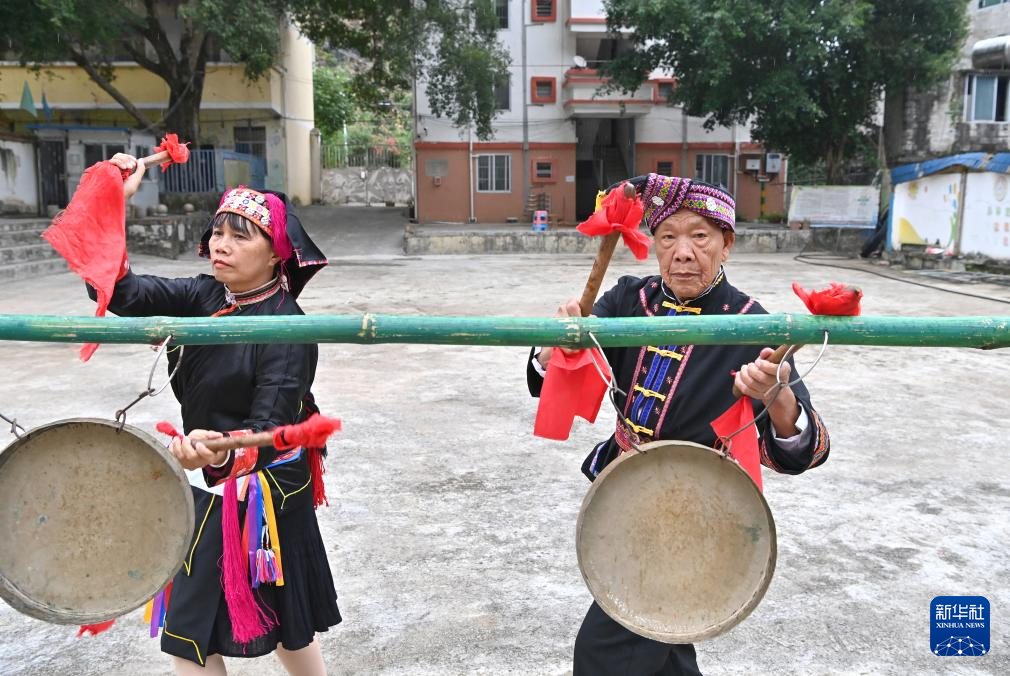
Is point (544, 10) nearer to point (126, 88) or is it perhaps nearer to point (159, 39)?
point (159, 39)

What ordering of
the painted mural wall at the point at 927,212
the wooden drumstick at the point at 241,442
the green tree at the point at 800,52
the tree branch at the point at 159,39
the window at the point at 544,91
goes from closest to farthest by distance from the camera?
1. the wooden drumstick at the point at 241,442
2. the painted mural wall at the point at 927,212
3. the green tree at the point at 800,52
4. the tree branch at the point at 159,39
5. the window at the point at 544,91

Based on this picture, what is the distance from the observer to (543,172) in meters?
24.9

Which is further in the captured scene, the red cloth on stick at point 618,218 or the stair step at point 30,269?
the stair step at point 30,269

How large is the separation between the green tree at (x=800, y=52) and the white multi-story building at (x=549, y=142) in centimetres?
400

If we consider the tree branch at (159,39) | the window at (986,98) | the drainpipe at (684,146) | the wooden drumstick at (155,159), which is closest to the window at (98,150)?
the tree branch at (159,39)

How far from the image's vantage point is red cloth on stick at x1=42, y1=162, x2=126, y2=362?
1.97m

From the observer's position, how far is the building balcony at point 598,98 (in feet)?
77.3

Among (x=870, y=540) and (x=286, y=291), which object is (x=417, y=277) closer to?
(x=870, y=540)

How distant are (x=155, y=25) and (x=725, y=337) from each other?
20357 millimetres

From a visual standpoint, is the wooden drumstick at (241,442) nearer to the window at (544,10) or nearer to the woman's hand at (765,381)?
the woman's hand at (765,381)

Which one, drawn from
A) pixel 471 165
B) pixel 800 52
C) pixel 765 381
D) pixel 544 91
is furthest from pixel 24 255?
pixel 800 52

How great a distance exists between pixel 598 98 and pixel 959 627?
22288 mm

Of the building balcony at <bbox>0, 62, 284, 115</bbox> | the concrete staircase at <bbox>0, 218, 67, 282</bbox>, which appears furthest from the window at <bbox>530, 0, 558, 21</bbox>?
the concrete staircase at <bbox>0, 218, 67, 282</bbox>

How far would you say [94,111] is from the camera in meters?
23.3
